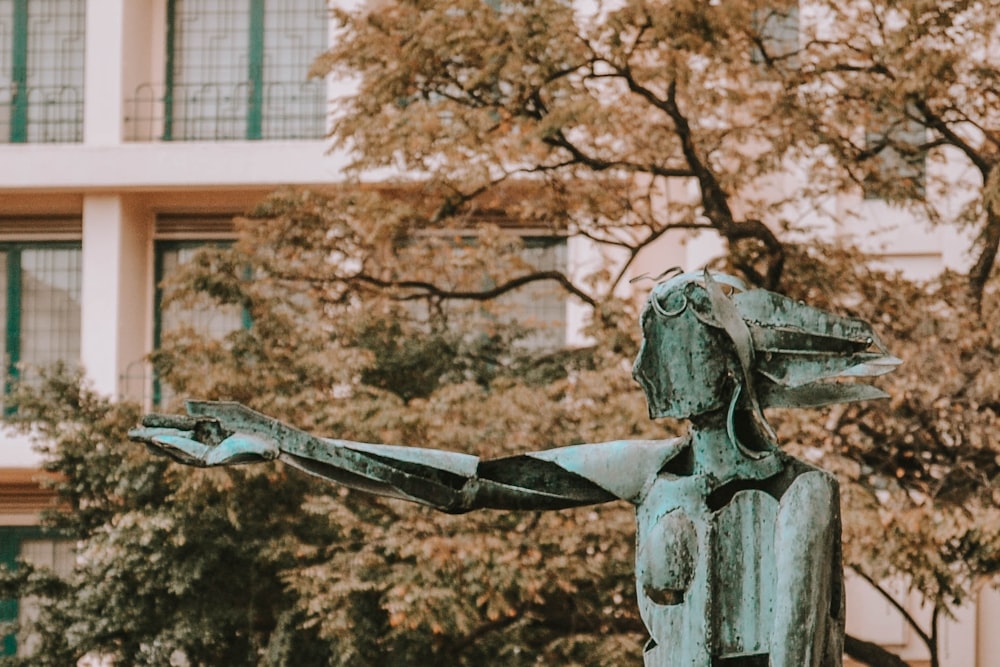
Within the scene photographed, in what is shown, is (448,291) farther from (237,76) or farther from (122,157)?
(237,76)

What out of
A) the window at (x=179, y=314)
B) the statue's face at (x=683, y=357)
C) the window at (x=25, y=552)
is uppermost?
the window at (x=179, y=314)

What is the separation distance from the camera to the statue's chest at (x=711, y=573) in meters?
4.68

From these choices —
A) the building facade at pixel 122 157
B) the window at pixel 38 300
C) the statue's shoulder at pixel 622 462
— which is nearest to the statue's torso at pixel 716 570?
the statue's shoulder at pixel 622 462

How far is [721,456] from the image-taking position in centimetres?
480

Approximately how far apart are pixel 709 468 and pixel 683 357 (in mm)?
271

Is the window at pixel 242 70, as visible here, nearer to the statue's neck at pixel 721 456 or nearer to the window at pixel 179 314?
the window at pixel 179 314

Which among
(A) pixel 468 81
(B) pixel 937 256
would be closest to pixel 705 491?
(A) pixel 468 81

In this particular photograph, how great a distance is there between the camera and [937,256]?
2416cm

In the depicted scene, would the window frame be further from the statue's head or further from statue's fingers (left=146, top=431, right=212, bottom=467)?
the statue's head

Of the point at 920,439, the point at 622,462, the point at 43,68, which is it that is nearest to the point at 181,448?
the point at 622,462

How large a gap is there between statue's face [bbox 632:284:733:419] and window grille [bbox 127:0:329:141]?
863 inches

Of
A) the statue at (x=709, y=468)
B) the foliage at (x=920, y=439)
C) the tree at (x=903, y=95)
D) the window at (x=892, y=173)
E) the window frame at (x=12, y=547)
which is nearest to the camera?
the statue at (x=709, y=468)

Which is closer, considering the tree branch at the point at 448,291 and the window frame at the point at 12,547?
the tree branch at the point at 448,291

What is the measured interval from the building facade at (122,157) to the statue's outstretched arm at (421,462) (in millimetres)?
19572
